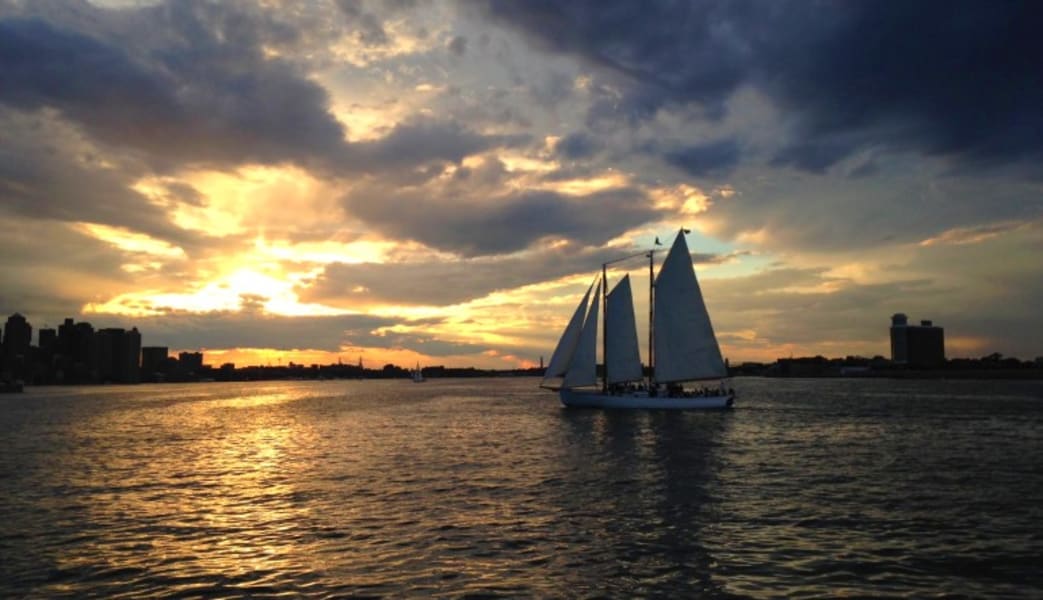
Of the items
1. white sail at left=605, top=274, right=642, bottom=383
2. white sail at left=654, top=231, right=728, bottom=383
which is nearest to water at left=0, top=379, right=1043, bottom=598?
white sail at left=654, top=231, right=728, bottom=383

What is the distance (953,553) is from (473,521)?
1642 cm

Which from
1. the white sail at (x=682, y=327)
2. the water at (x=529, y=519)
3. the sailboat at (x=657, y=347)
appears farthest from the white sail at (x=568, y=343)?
the water at (x=529, y=519)

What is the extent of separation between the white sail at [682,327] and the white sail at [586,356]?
956 centimetres

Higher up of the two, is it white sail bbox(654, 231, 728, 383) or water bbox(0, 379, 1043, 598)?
white sail bbox(654, 231, 728, 383)

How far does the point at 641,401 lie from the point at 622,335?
9395mm

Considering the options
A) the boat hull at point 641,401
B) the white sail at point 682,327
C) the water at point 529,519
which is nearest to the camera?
the water at point 529,519

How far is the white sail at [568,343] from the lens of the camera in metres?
103

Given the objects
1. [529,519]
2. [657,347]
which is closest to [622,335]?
[657,347]

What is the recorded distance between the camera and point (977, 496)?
3344 centimetres

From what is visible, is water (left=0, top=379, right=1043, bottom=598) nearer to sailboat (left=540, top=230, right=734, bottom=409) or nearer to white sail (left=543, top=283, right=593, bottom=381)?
sailboat (left=540, top=230, right=734, bottom=409)

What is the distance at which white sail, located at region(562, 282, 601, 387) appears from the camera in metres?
101

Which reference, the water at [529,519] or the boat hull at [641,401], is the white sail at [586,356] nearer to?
the boat hull at [641,401]

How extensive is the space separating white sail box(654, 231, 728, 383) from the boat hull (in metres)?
3.62

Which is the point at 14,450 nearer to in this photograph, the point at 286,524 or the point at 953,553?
the point at 286,524
